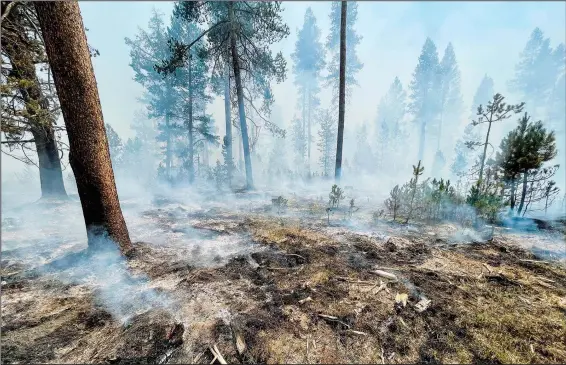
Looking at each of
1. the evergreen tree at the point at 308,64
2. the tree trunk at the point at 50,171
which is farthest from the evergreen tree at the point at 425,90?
the tree trunk at the point at 50,171

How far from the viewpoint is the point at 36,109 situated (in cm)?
590

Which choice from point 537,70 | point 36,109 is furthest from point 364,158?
point 36,109

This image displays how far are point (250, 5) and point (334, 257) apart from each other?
41.2 feet

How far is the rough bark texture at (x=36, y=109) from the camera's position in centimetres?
594

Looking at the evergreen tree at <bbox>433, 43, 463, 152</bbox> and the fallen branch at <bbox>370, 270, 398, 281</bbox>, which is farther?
the evergreen tree at <bbox>433, 43, 463, 152</bbox>

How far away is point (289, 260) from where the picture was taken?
445 centimetres

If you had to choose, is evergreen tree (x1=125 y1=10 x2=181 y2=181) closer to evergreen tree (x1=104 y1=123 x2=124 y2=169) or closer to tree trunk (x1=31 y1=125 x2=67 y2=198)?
evergreen tree (x1=104 y1=123 x2=124 y2=169)

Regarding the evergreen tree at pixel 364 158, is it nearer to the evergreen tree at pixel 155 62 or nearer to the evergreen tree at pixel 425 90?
the evergreen tree at pixel 425 90

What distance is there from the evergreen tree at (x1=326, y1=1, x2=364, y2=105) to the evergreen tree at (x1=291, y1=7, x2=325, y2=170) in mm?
2269

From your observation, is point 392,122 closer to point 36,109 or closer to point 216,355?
point 36,109

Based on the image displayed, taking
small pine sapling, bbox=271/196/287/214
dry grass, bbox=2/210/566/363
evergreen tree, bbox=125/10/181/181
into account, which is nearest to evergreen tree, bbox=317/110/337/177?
evergreen tree, bbox=125/10/181/181

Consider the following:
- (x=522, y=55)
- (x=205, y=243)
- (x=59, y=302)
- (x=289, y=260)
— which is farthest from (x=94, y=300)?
(x=522, y=55)

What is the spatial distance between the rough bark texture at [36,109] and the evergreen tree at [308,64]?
25.6 metres

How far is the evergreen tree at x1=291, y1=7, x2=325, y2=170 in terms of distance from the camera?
30.8m
